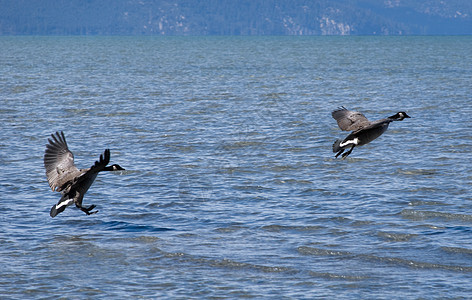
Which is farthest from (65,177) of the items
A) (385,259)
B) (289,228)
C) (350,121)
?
(385,259)

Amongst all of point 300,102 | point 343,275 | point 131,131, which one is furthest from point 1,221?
point 300,102

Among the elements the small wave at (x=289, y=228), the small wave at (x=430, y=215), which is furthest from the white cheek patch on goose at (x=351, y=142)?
the small wave at (x=430, y=215)

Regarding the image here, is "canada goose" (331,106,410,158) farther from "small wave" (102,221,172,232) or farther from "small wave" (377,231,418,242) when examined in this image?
"small wave" (102,221,172,232)

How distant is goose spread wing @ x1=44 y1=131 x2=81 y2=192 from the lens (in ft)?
45.3

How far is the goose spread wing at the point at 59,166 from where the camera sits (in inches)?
544

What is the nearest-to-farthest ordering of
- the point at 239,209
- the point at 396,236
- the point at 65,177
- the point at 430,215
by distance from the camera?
the point at 65,177 < the point at 396,236 < the point at 430,215 < the point at 239,209

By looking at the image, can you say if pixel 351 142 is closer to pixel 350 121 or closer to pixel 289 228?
pixel 350 121

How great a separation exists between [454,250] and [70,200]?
21.8 ft

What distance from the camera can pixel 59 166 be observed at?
1435 cm

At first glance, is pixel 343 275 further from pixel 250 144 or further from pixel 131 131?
pixel 131 131

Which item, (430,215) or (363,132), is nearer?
(363,132)

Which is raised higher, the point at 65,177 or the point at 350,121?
the point at 350,121

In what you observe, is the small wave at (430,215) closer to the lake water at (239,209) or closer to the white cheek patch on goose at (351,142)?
the lake water at (239,209)

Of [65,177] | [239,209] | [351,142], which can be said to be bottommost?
[239,209]
